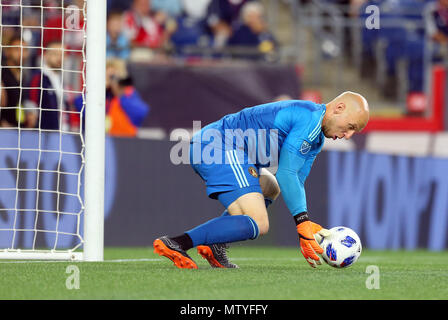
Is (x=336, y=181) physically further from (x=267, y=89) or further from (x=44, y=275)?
(x=44, y=275)

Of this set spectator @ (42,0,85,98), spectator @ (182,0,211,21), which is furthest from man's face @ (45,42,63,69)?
spectator @ (182,0,211,21)

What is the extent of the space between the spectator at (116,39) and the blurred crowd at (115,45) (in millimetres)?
14

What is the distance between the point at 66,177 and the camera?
9.51 metres

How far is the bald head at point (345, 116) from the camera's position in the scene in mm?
6094

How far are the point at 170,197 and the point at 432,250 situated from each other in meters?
3.76

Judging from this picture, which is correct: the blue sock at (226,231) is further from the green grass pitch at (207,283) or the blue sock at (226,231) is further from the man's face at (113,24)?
the man's face at (113,24)

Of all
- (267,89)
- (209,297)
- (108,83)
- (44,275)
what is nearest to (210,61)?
(267,89)

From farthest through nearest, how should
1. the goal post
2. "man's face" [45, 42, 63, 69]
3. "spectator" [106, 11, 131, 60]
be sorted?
1. "spectator" [106, 11, 131, 60]
2. "man's face" [45, 42, 63, 69]
3. the goal post

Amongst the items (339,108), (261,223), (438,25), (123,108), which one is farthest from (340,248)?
(438,25)

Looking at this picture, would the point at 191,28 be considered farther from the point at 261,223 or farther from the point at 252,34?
the point at 261,223

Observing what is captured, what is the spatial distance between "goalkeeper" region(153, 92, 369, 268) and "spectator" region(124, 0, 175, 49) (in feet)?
24.0

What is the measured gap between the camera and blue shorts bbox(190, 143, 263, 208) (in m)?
6.21

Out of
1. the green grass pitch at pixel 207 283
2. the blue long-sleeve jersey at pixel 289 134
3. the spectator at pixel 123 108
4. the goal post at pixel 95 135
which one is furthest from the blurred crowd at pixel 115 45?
the green grass pitch at pixel 207 283

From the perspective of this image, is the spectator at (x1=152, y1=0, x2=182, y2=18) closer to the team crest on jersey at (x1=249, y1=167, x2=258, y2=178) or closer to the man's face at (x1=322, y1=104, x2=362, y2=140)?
the team crest on jersey at (x1=249, y1=167, x2=258, y2=178)
